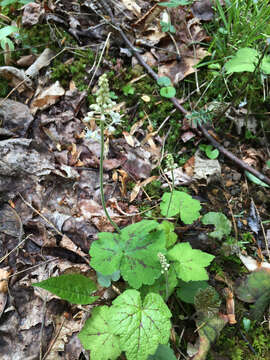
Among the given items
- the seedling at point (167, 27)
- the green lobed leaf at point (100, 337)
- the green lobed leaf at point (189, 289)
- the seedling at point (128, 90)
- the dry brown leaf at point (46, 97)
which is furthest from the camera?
the seedling at point (167, 27)

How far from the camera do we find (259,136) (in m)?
3.34

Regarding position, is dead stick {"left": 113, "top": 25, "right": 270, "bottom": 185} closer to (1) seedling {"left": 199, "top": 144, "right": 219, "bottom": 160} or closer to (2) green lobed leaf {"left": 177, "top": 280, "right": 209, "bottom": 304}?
(1) seedling {"left": 199, "top": 144, "right": 219, "bottom": 160}

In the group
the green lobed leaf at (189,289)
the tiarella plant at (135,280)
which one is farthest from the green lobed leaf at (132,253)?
the green lobed leaf at (189,289)

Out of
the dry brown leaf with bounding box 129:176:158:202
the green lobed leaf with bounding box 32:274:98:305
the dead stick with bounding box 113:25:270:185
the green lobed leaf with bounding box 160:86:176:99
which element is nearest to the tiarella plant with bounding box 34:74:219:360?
the green lobed leaf with bounding box 32:274:98:305

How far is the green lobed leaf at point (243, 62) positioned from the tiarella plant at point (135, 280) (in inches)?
47.3

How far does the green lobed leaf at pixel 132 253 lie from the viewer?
7.06 feet

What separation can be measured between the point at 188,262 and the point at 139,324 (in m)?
0.65

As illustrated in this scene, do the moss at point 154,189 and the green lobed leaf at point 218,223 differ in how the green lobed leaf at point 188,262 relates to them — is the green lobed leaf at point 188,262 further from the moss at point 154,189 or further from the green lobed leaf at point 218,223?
the moss at point 154,189

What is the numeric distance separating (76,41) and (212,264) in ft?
10.6

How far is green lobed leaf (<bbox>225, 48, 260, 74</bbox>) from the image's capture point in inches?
103

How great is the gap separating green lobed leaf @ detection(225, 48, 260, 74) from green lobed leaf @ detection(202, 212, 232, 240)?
1400 millimetres

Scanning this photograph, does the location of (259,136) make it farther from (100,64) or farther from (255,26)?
(100,64)

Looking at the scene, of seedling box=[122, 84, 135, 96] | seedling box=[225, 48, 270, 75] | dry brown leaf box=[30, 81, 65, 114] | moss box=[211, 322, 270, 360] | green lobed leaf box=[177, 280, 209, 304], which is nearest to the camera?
moss box=[211, 322, 270, 360]

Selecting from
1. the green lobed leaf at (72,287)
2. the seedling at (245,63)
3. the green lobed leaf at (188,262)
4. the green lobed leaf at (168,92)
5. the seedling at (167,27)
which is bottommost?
the green lobed leaf at (188,262)
